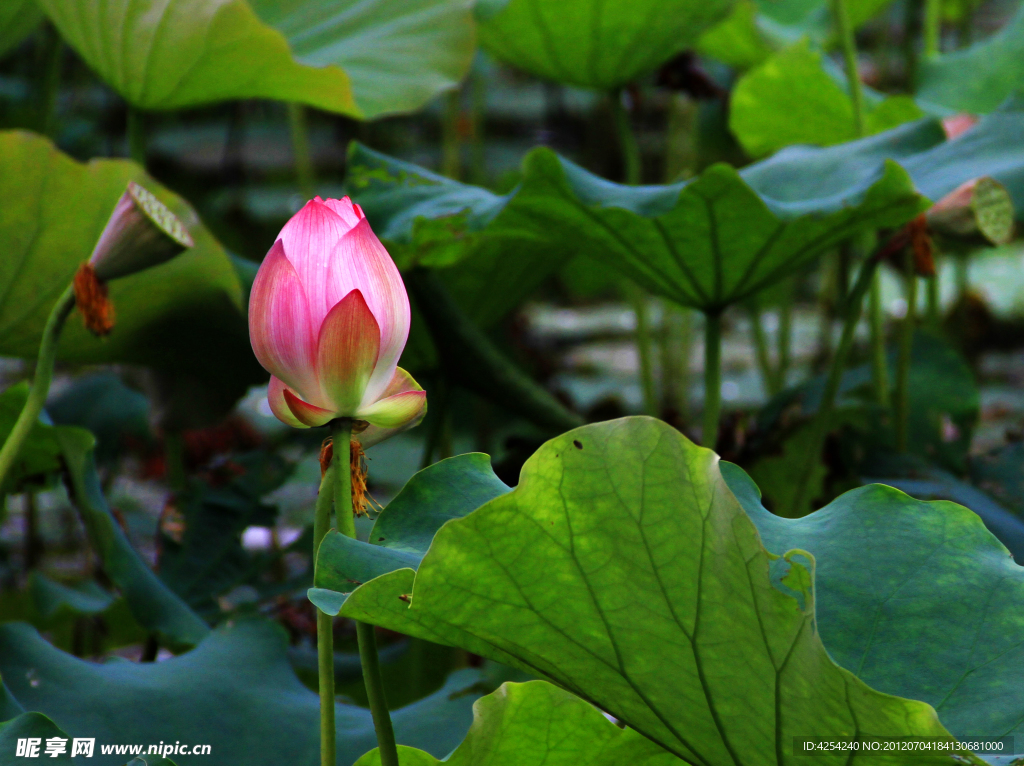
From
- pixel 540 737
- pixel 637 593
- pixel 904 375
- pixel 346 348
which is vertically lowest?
pixel 904 375

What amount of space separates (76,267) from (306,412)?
19.6 inches

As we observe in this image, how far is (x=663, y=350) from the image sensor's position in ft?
6.12

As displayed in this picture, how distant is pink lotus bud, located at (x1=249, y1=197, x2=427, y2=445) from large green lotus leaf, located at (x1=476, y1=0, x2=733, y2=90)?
2.63ft

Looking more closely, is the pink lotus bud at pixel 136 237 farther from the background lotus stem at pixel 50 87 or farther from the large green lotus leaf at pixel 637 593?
the background lotus stem at pixel 50 87

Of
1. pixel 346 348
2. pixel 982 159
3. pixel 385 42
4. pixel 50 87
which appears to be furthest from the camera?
pixel 50 87

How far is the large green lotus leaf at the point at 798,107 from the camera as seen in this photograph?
1223mm

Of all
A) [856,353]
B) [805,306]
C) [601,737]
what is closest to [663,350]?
[856,353]

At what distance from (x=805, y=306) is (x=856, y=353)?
6.70ft

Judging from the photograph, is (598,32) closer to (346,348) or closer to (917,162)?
(917,162)

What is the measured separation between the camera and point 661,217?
0.75 metres

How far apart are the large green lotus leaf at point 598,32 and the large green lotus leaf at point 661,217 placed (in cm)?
34

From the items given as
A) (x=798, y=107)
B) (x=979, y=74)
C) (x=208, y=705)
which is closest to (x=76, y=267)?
(x=208, y=705)

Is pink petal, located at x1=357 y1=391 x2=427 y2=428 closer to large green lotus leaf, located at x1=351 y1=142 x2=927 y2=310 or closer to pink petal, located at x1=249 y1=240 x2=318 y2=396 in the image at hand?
pink petal, located at x1=249 y1=240 x2=318 y2=396

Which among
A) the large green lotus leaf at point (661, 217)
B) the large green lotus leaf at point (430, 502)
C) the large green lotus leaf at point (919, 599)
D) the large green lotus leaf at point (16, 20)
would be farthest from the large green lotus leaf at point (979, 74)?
the large green lotus leaf at point (16, 20)
